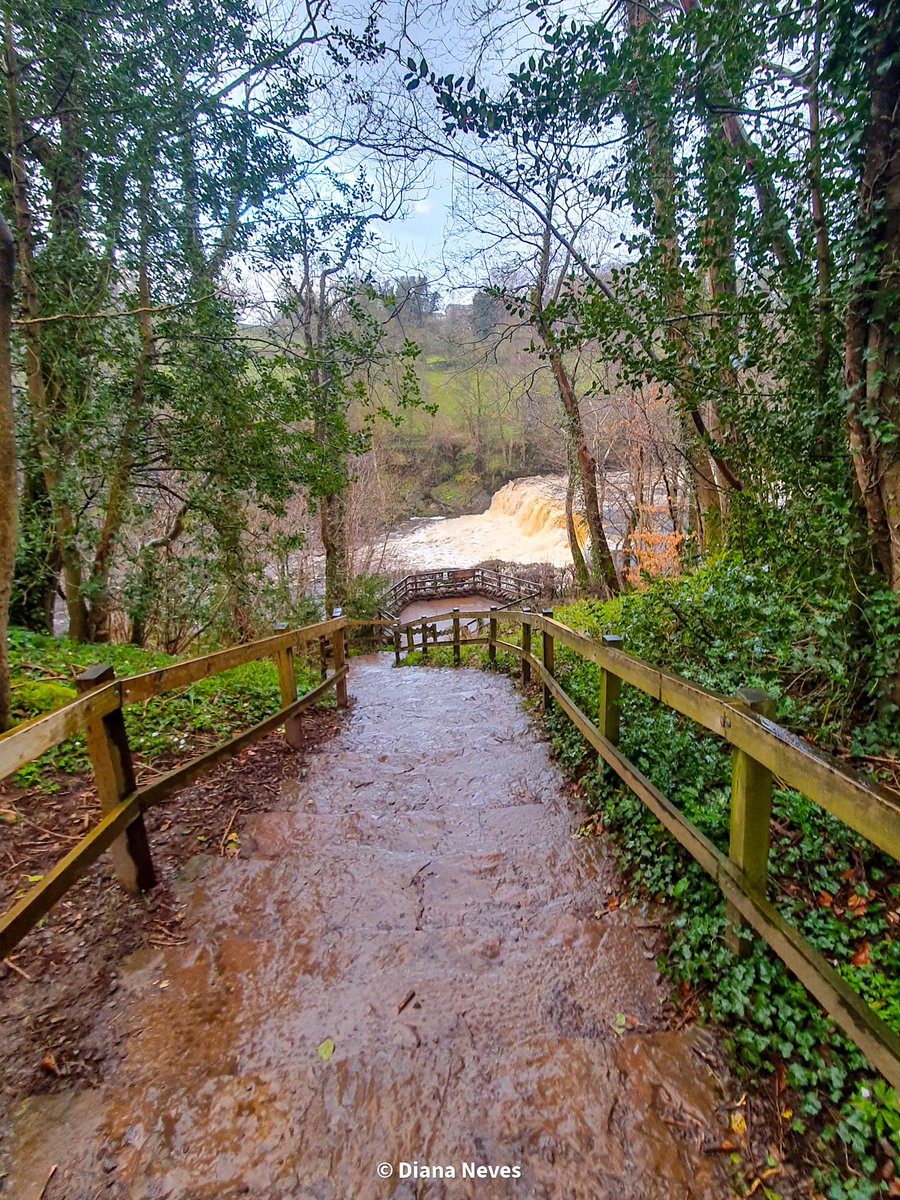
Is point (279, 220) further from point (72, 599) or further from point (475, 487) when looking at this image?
point (475, 487)

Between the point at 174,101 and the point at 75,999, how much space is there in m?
7.35

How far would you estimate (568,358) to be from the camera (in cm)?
1380

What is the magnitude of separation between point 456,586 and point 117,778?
22.4 metres

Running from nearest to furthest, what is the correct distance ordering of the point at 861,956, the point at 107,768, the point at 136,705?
the point at 861,956 < the point at 107,768 < the point at 136,705

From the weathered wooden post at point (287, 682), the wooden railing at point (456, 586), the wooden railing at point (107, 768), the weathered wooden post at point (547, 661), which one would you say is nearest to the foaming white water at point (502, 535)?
the wooden railing at point (456, 586)

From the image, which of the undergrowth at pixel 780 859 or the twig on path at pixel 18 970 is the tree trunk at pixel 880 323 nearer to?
the undergrowth at pixel 780 859

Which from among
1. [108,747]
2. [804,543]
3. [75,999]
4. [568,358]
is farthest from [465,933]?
[568,358]

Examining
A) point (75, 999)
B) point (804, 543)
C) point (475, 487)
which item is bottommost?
point (75, 999)

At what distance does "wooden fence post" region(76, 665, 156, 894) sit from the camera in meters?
1.99

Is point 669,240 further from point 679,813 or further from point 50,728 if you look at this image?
point 50,728

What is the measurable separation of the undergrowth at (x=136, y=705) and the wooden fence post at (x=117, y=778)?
1226mm

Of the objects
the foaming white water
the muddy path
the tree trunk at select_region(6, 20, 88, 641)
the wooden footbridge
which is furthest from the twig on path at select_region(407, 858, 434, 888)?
the foaming white water

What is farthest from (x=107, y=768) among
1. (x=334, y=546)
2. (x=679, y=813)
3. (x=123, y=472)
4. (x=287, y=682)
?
(x=334, y=546)

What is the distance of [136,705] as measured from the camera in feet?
13.5
